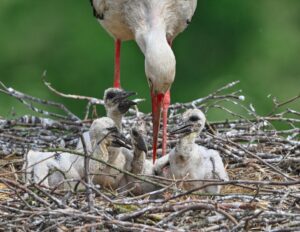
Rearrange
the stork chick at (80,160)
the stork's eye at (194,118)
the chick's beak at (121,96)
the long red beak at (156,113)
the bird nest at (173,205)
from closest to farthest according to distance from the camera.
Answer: the bird nest at (173,205) → the stork chick at (80,160) → the stork's eye at (194,118) → the chick's beak at (121,96) → the long red beak at (156,113)

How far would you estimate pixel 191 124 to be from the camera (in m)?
6.21

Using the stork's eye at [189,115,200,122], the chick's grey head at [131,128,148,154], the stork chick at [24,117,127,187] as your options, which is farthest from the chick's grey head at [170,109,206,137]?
the stork chick at [24,117,127,187]

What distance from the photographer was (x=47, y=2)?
527 inches

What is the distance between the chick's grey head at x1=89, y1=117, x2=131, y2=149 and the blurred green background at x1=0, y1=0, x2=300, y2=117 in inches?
211

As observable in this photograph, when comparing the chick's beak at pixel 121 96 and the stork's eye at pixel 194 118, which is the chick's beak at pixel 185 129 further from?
the chick's beak at pixel 121 96

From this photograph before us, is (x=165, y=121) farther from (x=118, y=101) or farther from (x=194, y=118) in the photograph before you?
(x=194, y=118)

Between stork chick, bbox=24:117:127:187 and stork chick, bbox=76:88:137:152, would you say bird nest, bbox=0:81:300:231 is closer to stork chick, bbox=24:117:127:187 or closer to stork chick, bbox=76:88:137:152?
stork chick, bbox=24:117:127:187

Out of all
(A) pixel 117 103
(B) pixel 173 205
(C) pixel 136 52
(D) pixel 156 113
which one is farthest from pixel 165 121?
(C) pixel 136 52

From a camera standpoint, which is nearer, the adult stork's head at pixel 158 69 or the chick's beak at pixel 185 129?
the chick's beak at pixel 185 129

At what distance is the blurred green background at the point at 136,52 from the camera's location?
11.9m

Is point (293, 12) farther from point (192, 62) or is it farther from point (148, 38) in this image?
point (148, 38)

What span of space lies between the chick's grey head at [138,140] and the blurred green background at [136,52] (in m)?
5.33

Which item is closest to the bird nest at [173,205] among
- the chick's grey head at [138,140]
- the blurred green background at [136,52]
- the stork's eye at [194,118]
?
the chick's grey head at [138,140]

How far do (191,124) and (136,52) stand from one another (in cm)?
653
